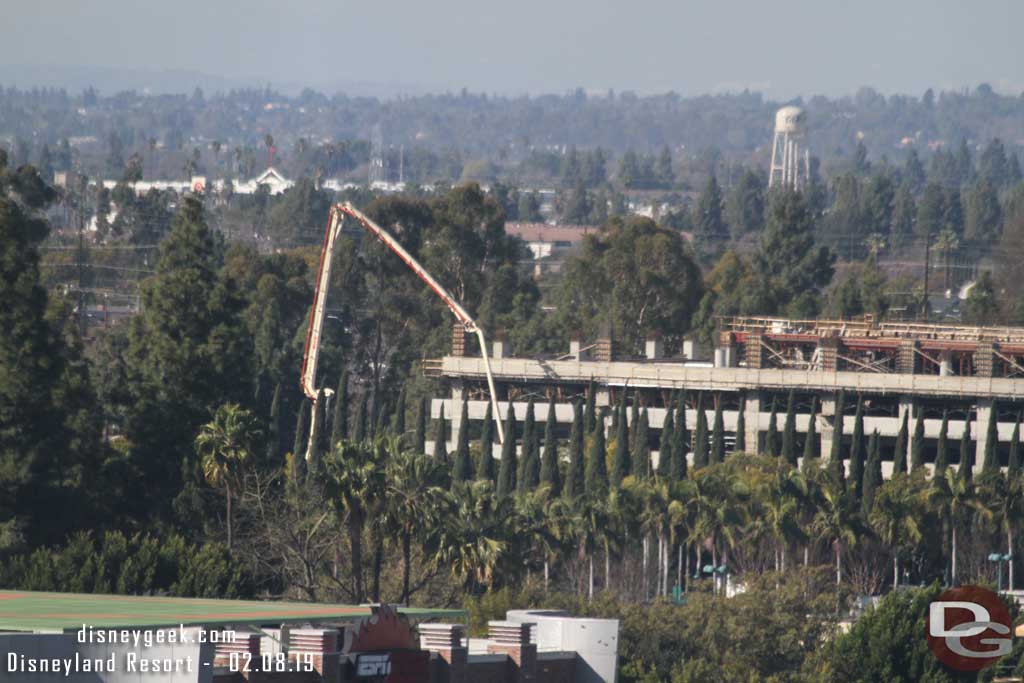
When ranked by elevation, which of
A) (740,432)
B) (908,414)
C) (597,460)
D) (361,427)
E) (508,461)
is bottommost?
(508,461)

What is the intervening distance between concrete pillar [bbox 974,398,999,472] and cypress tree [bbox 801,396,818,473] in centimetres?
693

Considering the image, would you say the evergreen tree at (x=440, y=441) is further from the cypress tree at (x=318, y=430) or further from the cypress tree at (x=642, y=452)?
the cypress tree at (x=642, y=452)

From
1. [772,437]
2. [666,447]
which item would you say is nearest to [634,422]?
[666,447]

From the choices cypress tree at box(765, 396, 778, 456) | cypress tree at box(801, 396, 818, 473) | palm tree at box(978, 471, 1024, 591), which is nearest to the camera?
palm tree at box(978, 471, 1024, 591)

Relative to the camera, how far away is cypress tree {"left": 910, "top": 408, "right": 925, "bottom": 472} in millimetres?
101250

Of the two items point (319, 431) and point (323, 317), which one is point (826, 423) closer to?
point (319, 431)

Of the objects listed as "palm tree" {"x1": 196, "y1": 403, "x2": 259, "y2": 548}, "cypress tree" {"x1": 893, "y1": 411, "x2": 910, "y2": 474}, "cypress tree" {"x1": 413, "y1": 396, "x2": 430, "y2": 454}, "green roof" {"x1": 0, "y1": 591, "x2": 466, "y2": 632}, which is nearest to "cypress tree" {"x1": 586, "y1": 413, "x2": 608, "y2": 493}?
"cypress tree" {"x1": 413, "y1": 396, "x2": 430, "y2": 454}

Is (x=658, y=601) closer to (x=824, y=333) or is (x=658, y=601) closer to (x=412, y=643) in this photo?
(x=412, y=643)

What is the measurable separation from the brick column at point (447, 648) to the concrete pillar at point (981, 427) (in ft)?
200

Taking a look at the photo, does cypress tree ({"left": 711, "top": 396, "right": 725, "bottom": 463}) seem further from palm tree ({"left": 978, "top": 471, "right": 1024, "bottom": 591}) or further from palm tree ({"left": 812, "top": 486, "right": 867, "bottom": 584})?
palm tree ({"left": 812, "top": 486, "right": 867, "bottom": 584})

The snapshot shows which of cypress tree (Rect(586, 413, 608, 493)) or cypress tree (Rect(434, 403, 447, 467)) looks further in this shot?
cypress tree (Rect(434, 403, 447, 467))

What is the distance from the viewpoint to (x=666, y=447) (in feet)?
334

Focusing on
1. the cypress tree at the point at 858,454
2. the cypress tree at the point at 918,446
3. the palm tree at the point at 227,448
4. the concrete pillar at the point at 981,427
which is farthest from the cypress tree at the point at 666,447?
the palm tree at the point at 227,448

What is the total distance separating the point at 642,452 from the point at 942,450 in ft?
40.7
